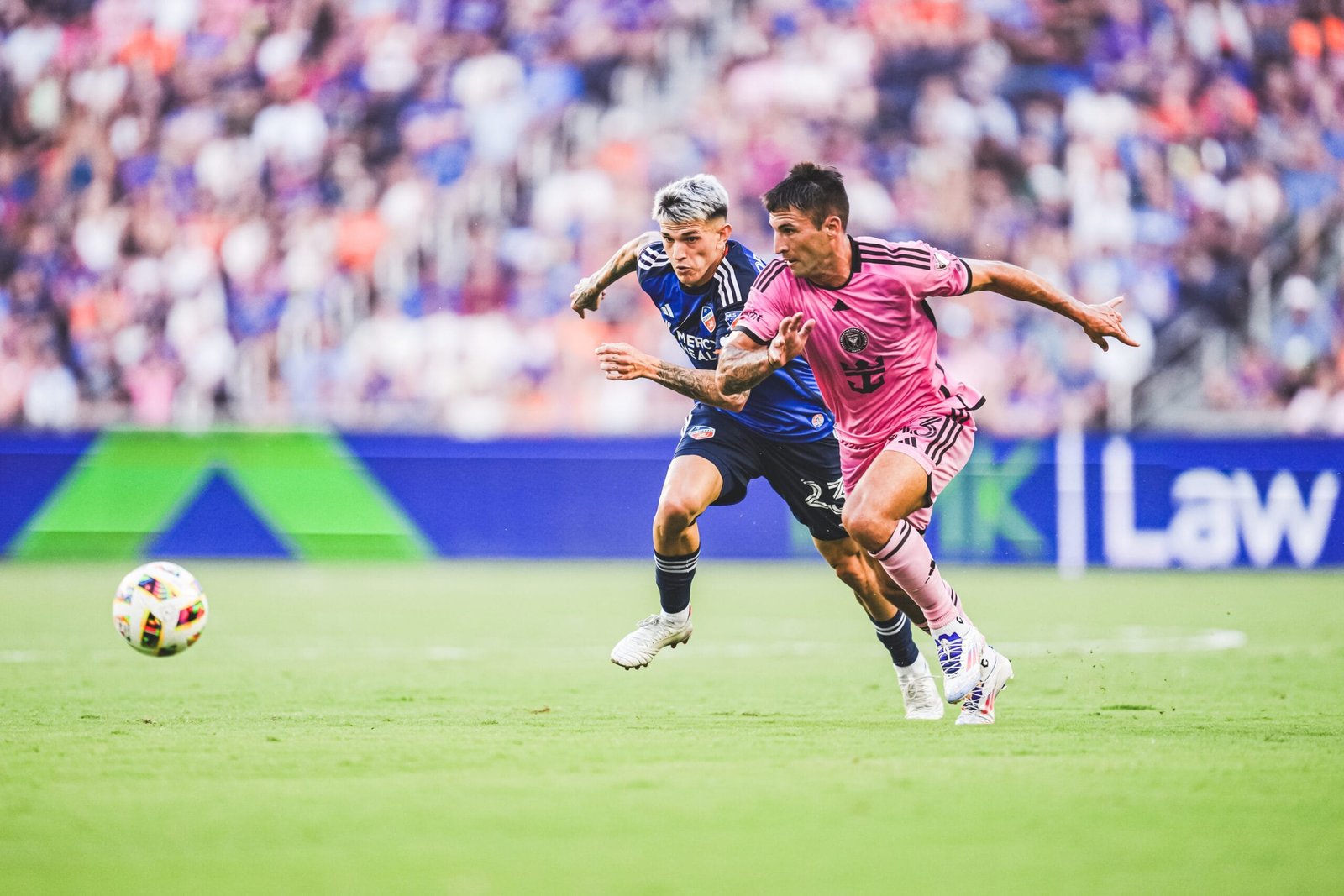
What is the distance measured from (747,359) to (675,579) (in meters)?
1.54

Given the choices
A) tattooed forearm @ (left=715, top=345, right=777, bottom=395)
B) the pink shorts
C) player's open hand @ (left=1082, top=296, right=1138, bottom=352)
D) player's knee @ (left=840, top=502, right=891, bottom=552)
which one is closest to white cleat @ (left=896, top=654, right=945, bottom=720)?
the pink shorts

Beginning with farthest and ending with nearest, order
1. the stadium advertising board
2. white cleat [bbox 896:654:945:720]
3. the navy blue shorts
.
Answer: the stadium advertising board → the navy blue shorts → white cleat [bbox 896:654:945:720]

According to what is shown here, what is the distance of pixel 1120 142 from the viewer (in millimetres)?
21734

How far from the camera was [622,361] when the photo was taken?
7629mm

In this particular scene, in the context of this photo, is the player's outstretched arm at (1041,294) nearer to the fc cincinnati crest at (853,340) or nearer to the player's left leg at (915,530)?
the fc cincinnati crest at (853,340)

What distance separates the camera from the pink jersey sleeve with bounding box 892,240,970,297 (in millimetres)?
7688

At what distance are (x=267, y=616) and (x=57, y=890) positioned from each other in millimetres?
9613

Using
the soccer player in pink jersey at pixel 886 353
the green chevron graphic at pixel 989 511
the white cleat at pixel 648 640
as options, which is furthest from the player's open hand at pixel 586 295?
the green chevron graphic at pixel 989 511

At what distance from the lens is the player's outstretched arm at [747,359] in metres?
7.38

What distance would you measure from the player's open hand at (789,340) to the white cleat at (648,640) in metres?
1.74

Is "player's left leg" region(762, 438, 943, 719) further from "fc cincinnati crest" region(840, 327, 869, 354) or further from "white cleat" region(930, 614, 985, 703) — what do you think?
"fc cincinnati crest" region(840, 327, 869, 354)

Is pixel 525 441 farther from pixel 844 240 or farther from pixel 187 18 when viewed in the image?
pixel 844 240

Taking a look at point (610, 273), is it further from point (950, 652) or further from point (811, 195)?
point (950, 652)

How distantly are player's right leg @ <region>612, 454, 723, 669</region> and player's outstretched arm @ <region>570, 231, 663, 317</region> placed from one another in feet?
3.20
